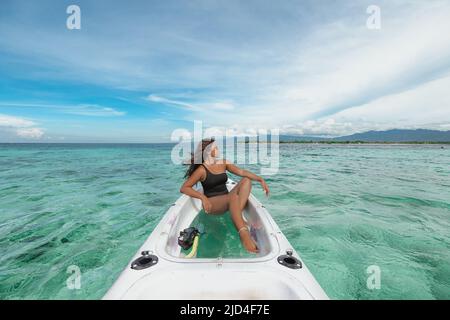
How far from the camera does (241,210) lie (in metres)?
3.40

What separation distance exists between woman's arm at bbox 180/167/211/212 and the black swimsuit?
154 mm

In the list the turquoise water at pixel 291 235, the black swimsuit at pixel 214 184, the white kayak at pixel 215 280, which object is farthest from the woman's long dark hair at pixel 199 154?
the white kayak at pixel 215 280

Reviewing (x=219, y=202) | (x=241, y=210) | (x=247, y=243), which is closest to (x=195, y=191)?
(x=219, y=202)

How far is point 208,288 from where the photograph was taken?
5.95 feet

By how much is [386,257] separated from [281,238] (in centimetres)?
281

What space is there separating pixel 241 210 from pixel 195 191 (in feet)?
2.98

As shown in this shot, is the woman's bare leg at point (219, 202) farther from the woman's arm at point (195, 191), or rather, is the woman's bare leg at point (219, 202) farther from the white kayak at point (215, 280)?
the white kayak at point (215, 280)

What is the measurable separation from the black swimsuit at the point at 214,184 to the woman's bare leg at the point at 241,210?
404 millimetres

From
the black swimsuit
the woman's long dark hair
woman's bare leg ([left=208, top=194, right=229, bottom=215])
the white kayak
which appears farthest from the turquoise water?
the white kayak

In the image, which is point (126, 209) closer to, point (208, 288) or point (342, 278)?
point (208, 288)

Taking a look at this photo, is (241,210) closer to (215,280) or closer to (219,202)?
(219,202)

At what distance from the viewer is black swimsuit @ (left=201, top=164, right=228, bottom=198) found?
3916 mm

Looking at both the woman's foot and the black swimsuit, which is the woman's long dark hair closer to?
the black swimsuit
